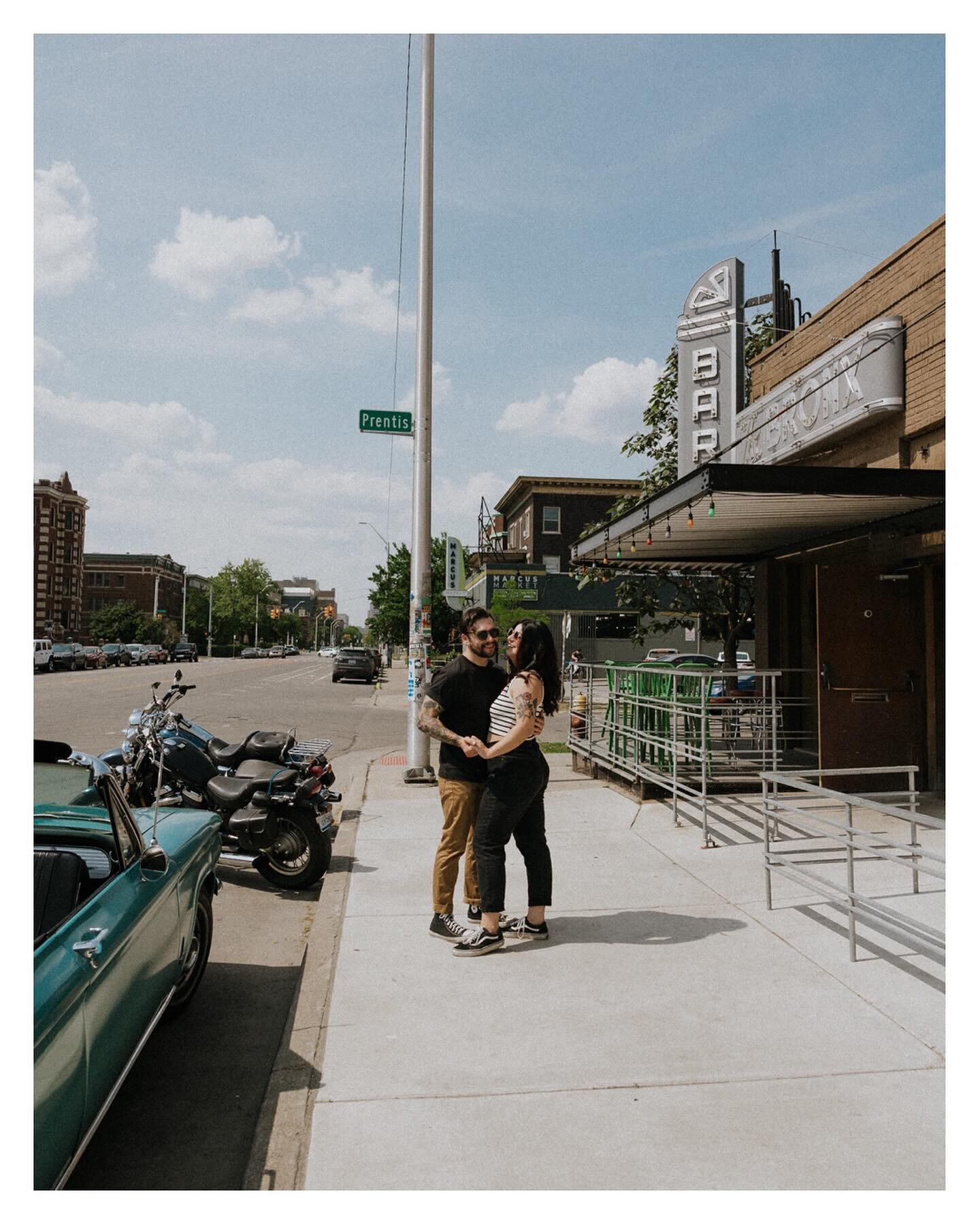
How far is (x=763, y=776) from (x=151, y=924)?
3.83 m

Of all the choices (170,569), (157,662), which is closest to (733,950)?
(157,662)

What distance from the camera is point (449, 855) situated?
17.2 ft

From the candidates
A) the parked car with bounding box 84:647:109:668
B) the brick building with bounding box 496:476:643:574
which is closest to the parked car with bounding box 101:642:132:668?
the parked car with bounding box 84:647:109:668

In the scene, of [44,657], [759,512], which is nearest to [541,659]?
[759,512]

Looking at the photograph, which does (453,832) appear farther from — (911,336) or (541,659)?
(911,336)

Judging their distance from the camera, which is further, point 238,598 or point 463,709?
point 238,598

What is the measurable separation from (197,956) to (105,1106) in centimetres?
168

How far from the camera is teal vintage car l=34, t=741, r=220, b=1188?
252 centimetres

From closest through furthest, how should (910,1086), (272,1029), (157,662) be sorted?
(910,1086), (272,1029), (157,662)

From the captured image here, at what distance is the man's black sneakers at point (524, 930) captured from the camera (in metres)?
5.25

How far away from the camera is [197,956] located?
15.0 feet

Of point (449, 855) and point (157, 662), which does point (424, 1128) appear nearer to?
point (449, 855)

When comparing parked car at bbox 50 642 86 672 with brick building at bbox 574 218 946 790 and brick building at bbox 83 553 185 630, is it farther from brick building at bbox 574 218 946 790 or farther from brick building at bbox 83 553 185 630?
brick building at bbox 83 553 185 630

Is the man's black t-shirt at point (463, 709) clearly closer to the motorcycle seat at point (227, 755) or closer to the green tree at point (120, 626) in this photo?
the motorcycle seat at point (227, 755)
